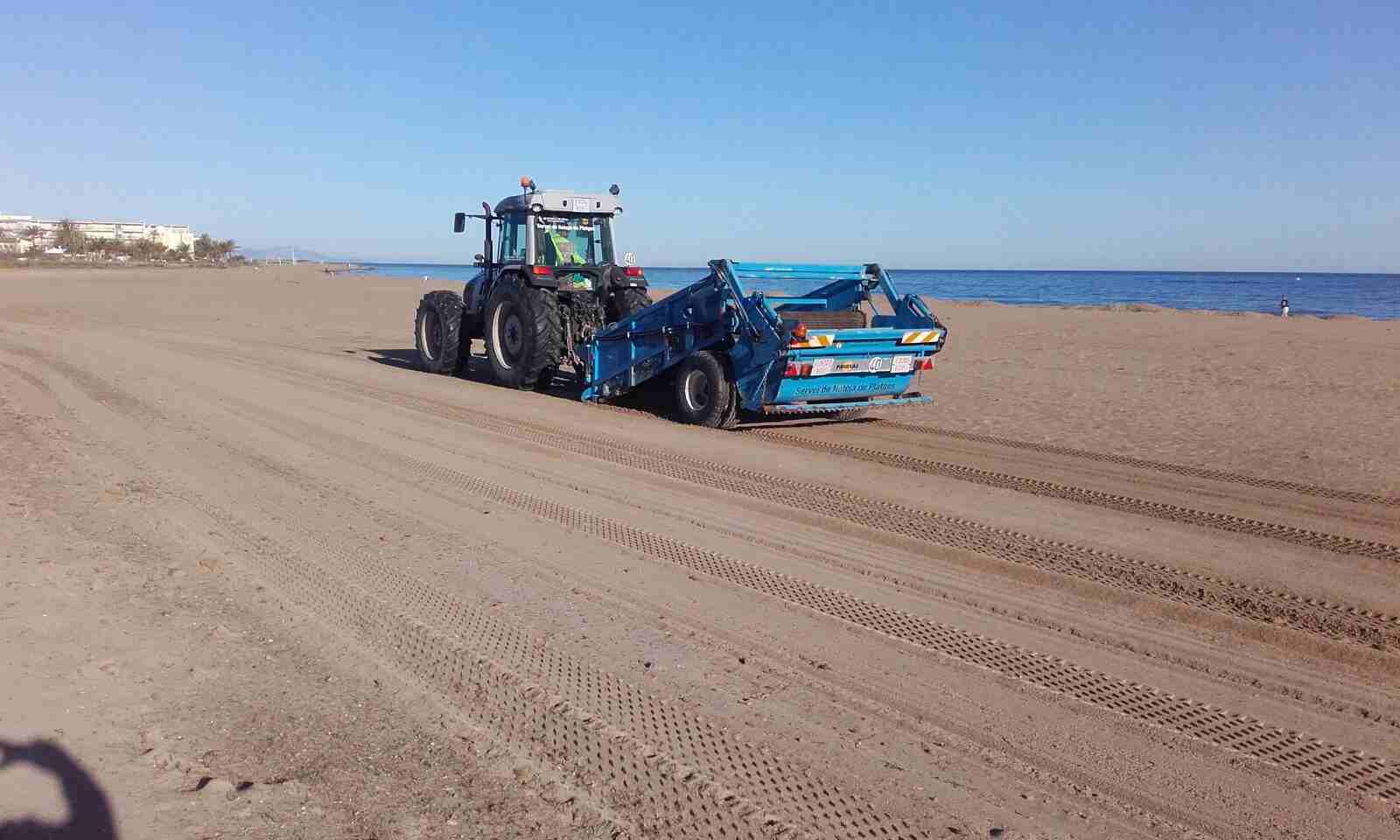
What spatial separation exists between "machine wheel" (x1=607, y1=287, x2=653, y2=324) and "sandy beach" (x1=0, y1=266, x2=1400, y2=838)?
2.69m

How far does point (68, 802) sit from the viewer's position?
121 inches

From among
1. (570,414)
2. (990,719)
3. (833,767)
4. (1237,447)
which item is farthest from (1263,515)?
(570,414)

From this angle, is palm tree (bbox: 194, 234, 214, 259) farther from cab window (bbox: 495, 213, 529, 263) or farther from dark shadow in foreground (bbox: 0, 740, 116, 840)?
dark shadow in foreground (bbox: 0, 740, 116, 840)

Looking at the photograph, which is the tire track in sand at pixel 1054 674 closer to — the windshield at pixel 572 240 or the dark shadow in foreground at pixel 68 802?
the dark shadow in foreground at pixel 68 802

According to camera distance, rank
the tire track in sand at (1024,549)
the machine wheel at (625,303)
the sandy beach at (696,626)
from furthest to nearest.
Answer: the machine wheel at (625,303) < the tire track in sand at (1024,549) < the sandy beach at (696,626)

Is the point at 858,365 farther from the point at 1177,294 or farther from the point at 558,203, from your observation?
the point at 1177,294

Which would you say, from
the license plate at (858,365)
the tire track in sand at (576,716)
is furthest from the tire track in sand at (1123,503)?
the tire track in sand at (576,716)

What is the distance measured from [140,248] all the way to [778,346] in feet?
303

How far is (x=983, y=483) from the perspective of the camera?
7.48 metres

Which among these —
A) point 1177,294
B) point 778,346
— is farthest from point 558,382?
point 1177,294

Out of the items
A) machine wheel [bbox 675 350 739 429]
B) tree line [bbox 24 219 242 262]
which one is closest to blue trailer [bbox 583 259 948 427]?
machine wheel [bbox 675 350 739 429]

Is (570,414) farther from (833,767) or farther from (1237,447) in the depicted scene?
(833,767)

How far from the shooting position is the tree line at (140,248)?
283 feet

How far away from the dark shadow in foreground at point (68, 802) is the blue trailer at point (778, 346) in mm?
6631
